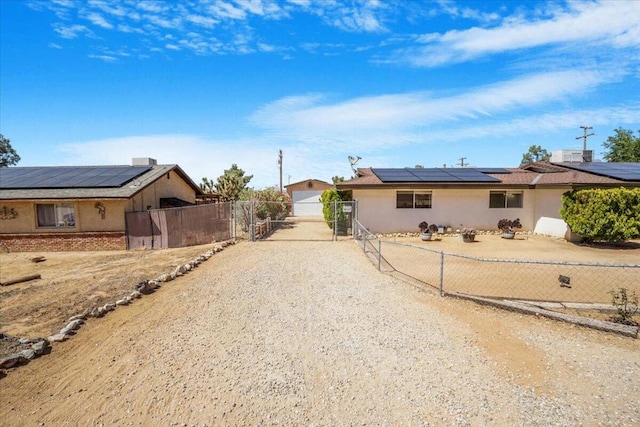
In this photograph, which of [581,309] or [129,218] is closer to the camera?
[581,309]

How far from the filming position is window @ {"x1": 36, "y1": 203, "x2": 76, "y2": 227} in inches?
654

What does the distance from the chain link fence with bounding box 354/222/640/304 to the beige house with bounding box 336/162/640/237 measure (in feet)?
20.1

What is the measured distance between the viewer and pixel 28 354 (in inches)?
214

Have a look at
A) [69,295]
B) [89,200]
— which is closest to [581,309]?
[69,295]

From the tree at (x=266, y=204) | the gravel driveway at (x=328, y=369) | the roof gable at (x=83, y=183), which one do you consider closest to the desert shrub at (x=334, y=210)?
the tree at (x=266, y=204)

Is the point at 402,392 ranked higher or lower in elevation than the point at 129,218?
lower

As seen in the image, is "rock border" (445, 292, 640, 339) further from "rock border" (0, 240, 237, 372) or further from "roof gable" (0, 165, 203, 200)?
"roof gable" (0, 165, 203, 200)

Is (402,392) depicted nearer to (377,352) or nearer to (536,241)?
(377,352)

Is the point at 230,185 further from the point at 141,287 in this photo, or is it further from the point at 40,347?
the point at 40,347

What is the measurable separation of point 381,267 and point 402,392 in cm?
656

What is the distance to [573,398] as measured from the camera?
4172 mm

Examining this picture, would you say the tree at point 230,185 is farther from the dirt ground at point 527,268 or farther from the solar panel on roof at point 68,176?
the dirt ground at point 527,268

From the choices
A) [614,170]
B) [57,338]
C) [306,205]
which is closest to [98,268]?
[57,338]

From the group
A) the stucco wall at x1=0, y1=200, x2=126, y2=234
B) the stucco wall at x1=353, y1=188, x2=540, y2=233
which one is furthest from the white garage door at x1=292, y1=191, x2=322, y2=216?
Result: the stucco wall at x1=0, y1=200, x2=126, y2=234
